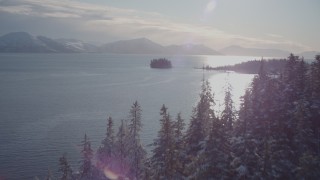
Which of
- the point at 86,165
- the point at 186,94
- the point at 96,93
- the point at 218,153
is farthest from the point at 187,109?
the point at 218,153

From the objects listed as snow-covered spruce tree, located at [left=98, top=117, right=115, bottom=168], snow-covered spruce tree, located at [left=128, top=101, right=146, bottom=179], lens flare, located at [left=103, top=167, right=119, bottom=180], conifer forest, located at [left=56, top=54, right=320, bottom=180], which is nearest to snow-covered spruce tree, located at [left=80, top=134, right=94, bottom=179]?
conifer forest, located at [left=56, top=54, right=320, bottom=180]

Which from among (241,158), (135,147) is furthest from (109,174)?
(241,158)

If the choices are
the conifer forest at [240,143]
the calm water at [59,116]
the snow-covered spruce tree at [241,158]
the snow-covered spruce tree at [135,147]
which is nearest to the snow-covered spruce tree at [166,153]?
the conifer forest at [240,143]

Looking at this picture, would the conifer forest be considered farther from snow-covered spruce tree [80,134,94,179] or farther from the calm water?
the calm water

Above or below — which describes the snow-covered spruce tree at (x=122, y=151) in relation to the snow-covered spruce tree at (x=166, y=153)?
below

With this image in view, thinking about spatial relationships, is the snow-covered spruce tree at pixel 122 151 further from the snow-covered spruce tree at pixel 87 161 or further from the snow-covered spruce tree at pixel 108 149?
the snow-covered spruce tree at pixel 87 161

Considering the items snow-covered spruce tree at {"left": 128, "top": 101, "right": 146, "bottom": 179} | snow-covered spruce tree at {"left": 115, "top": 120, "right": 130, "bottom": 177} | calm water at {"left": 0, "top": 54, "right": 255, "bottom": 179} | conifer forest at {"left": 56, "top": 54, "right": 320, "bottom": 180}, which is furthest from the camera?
calm water at {"left": 0, "top": 54, "right": 255, "bottom": 179}

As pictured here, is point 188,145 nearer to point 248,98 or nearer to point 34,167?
point 248,98

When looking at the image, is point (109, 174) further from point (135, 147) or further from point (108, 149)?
point (135, 147)
